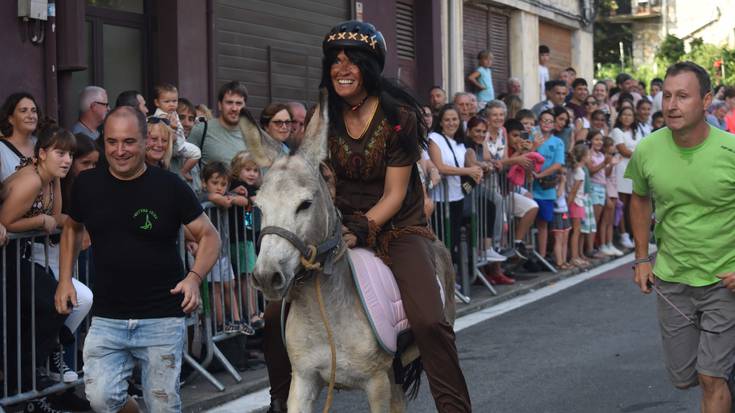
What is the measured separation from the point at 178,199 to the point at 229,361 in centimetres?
366

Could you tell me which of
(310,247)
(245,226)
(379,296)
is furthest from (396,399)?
(245,226)

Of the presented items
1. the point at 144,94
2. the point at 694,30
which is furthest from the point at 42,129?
Result: the point at 694,30

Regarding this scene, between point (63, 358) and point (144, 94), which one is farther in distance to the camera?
point (144, 94)

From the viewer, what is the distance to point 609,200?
1716 centimetres

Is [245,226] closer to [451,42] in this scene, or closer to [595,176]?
[595,176]

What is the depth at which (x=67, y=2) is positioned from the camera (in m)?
11.3

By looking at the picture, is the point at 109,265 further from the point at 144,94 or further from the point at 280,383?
the point at 144,94

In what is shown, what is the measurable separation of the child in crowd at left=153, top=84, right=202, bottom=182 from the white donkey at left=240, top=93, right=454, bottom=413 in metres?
4.47

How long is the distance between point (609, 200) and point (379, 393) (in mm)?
12184

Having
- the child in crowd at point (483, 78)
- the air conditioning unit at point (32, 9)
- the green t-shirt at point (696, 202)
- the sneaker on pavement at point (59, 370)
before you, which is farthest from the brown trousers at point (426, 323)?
the child in crowd at point (483, 78)

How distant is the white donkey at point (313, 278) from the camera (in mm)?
5086

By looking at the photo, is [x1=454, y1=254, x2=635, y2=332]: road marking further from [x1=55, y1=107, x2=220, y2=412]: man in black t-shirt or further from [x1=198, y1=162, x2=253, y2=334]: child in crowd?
[x1=55, y1=107, x2=220, y2=412]: man in black t-shirt

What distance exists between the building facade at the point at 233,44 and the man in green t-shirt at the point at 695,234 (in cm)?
138

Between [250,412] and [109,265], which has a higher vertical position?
[109,265]
